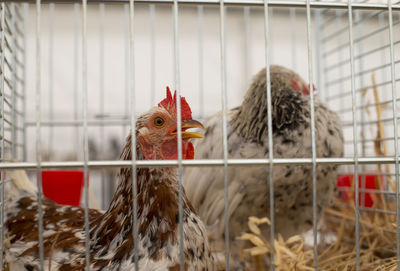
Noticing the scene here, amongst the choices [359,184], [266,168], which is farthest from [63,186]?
[359,184]

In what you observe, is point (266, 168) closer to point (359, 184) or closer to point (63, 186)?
point (359, 184)

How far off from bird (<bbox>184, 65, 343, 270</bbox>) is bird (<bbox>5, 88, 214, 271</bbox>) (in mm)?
507

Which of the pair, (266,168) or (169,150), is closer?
(169,150)

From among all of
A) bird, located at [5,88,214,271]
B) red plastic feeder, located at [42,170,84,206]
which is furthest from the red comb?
red plastic feeder, located at [42,170,84,206]

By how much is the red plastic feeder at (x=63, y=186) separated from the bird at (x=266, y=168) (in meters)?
0.76

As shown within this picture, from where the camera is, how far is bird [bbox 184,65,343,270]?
1.50 meters

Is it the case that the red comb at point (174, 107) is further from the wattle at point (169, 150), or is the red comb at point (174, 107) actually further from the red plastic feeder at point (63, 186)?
the red plastic feeder at point (63, 186)

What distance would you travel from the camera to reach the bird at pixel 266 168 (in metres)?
1.50

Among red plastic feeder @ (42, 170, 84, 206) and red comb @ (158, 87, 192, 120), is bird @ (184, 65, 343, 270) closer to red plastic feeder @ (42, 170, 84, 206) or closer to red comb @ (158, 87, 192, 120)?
red comb @ (158, 87, 192, 120)

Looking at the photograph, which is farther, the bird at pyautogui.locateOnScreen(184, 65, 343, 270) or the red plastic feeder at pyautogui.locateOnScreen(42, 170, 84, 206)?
the red plastic feeder at pyautogui.locateOnScreen(42, 170, 84, 206)

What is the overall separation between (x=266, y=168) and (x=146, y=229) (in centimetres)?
68

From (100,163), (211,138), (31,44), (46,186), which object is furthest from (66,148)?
(100,163)

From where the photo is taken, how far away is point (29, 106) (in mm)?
4145

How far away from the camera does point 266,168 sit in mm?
1502
